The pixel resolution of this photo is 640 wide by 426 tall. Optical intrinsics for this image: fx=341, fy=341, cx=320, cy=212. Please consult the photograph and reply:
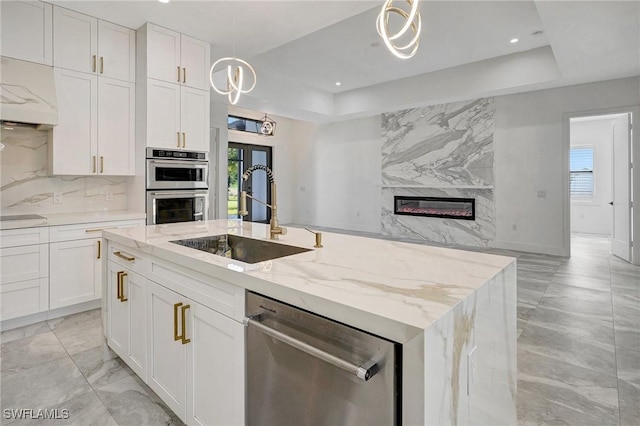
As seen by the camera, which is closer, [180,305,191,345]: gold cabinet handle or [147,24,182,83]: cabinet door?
[180,305,191,345]: gold cabinet handle

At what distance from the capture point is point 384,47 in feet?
16.8

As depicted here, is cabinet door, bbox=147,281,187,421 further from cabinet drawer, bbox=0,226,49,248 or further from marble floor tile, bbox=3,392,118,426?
cabinet drawer, bbox=0,226,49,248

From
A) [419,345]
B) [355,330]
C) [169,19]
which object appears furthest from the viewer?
[169,19]

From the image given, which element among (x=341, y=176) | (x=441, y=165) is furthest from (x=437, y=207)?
(x=341, y=176)

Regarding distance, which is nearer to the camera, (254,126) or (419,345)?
(419,345)

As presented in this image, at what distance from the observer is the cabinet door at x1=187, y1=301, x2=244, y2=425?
4.17 feet

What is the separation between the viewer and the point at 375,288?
1036mm

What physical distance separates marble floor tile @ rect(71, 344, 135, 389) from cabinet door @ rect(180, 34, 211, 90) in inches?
112

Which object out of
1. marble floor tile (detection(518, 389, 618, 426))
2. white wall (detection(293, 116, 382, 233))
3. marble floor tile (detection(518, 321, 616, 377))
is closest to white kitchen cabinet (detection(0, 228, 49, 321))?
marble floor tile (detection(518, 389, 618, 426))

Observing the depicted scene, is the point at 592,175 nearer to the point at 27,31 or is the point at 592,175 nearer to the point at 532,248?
the point at 532,248

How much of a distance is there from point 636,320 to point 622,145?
3.66 meters

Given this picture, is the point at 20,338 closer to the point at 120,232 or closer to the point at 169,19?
the point at 120,232

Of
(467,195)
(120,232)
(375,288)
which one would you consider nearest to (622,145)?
(467,195)

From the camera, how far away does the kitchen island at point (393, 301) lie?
0.81 metres
